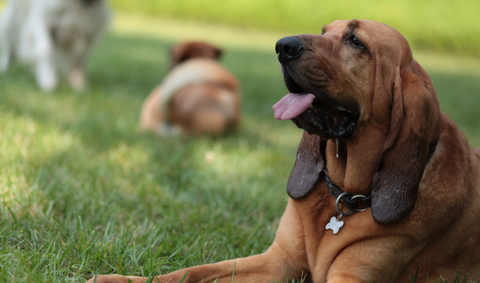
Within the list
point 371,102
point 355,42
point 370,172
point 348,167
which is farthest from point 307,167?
point 355,42

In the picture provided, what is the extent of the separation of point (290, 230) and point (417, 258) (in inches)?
25.5

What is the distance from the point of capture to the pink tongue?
2.13m

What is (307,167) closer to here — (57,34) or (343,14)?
(57,34)

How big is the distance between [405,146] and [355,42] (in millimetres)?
548

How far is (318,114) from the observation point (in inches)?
84.8

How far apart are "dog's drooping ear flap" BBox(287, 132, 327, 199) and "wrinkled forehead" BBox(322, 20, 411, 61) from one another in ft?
1.87

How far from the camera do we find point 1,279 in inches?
74.6

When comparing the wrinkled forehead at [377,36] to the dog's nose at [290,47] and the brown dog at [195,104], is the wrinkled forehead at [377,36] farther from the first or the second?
the brown dog at [195,104]

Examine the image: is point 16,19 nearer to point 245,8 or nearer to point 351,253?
point 351,253

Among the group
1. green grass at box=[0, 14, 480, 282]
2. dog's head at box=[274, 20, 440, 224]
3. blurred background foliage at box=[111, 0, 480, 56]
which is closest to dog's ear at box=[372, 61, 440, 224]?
dog's head at box=[274, 20, 440, 224]

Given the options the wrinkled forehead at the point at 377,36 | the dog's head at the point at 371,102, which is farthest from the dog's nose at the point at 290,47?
the wrinkled forehead at the point at 377,36

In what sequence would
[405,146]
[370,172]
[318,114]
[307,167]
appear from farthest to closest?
[307,167] → [370,172] → [318,114] → [405,146]

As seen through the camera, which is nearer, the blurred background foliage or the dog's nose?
the dog's nose

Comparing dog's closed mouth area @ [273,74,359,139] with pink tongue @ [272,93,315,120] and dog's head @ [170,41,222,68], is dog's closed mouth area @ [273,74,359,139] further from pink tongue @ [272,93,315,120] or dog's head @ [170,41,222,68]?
dog's head @ [170,41,222,68]
